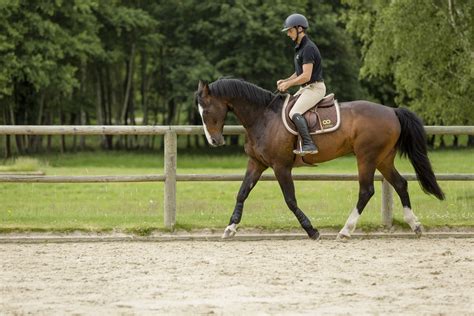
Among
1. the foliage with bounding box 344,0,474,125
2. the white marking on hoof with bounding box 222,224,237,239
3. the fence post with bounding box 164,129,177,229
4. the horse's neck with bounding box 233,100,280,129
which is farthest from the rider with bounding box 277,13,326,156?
the foliage with bounding box 344,0,474,125

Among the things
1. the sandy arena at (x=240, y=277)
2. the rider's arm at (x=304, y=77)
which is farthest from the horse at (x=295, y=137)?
the sandy arena at (x=240, y=277)

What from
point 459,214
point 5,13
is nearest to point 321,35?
point 5,13

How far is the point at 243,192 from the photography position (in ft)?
37.8

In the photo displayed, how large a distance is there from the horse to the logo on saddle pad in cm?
7

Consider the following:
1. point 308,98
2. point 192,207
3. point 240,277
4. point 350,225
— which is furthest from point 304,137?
point 192,207

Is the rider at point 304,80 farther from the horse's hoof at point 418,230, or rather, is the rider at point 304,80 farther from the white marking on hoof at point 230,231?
the horse's hoof at point 418,230

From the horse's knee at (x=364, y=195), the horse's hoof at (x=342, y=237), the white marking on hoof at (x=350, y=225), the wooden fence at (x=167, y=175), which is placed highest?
the wooden fence at (x=167, y=175)

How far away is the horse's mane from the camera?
11367 mm

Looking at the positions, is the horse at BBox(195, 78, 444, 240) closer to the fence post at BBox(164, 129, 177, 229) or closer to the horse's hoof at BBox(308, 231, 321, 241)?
the horse's hoof at BBox(308, 231, 321, 241)

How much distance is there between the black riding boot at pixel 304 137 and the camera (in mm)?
10984

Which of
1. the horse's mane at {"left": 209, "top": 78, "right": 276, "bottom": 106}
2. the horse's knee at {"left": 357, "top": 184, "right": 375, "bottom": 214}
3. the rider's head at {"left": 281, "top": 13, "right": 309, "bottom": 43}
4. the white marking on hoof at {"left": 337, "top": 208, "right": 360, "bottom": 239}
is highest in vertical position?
the rider's head at {"left": 281, "top": 13, "right": 309, "bottom": 43}

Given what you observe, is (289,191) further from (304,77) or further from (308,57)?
(308,57)

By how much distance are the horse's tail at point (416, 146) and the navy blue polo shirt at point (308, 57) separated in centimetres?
112

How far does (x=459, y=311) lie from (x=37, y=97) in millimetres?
37478
